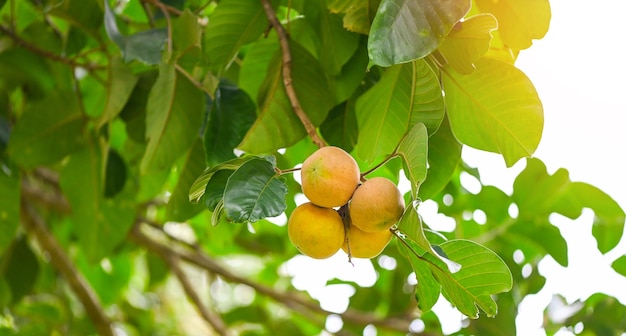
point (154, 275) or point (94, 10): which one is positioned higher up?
point (94, 10)

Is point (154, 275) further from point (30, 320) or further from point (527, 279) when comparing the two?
point (527, 279)

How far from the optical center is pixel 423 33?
0.59m

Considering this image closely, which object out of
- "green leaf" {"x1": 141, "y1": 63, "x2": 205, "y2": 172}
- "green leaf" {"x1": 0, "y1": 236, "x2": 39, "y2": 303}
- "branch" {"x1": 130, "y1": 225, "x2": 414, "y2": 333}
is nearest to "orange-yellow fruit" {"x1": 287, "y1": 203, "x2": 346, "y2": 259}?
"green leaf" {"x1": 141, "y1": 63, "x2": 205, "y2": 172}

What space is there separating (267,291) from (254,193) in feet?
3.58

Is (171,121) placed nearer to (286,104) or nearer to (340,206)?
(286,104)


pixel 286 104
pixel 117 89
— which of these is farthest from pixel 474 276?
pixel 117 89

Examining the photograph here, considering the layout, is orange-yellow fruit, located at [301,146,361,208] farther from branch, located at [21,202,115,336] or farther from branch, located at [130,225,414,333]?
branch, located at [21,202,115,336]

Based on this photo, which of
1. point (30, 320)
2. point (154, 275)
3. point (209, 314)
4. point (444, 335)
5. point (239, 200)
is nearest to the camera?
point (239, 200)

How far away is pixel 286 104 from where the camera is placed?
2.59ft

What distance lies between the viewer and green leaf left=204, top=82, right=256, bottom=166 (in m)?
0.81

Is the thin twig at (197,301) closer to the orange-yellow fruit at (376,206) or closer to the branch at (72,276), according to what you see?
the branch at (72,276)

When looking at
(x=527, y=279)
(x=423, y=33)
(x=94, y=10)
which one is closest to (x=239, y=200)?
(x=423, y=33)

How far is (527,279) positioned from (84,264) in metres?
1.28

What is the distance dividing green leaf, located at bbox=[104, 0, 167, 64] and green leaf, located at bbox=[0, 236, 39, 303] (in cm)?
93
